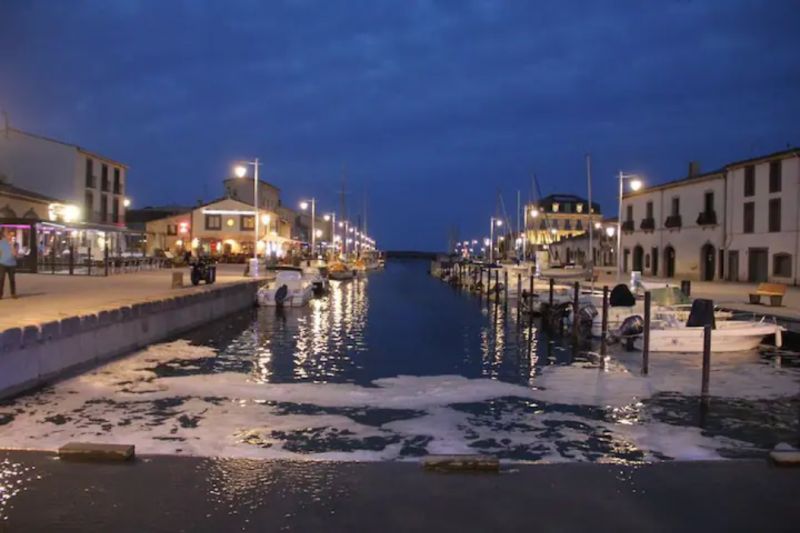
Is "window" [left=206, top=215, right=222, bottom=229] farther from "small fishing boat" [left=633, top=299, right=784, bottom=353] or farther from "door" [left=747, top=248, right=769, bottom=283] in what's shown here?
"small fishing boat" [left=633, top=299, right=784, bottom=353]

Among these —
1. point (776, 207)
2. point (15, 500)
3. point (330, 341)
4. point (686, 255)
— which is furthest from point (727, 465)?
point (686, 255)

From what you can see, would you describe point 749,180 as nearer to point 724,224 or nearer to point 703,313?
point 724,224

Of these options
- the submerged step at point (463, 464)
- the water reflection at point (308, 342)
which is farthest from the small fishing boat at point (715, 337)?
the submerged step at point (463, 464)

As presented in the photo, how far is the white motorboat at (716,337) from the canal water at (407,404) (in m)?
0.74

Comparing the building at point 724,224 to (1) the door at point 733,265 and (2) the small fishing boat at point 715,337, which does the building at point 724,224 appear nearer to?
(1) the door at point 733,265

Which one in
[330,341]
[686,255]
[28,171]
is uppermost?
[28,171]

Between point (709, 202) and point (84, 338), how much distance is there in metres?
46.8

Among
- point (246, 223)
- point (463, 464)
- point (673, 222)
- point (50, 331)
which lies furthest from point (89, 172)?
point (463, 464)

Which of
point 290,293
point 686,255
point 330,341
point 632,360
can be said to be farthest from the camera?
point 686,255

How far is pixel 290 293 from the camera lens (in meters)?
40.1

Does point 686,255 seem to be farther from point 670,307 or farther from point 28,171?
point 28,171

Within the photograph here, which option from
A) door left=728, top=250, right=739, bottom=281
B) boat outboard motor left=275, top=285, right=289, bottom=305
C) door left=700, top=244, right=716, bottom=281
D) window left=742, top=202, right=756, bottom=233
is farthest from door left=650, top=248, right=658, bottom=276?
boat outboard motor left=275, top=285, right=289, bottom=305

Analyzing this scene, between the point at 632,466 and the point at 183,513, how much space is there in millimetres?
5499

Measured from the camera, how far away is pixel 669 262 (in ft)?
197
